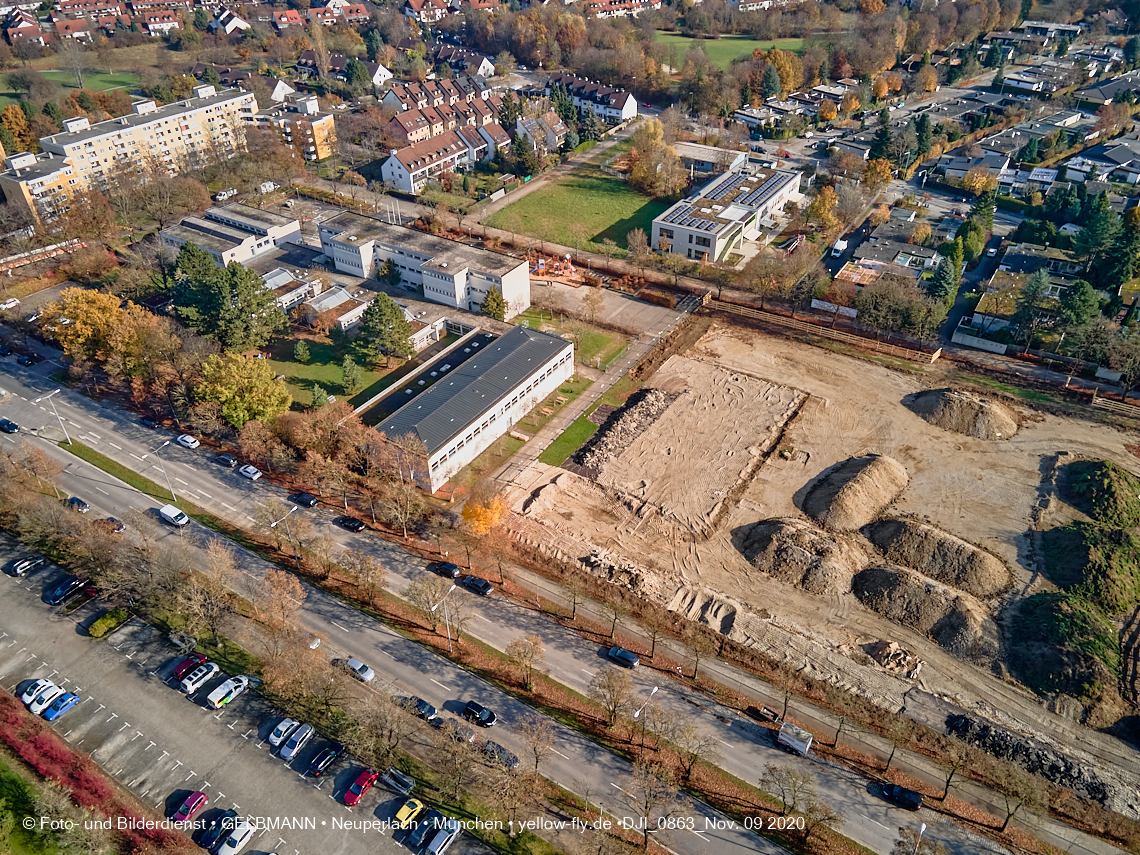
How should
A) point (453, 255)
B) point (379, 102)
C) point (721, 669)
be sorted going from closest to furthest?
1. point (721, 669)
2. point (453, 255)
3. point (379, 102)

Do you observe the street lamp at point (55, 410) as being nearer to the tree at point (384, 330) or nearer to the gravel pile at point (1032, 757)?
the tree at point (384, 330)

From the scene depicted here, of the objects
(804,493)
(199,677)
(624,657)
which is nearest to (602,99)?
(804,493)

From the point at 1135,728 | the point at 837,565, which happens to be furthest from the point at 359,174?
the point at 1135,728

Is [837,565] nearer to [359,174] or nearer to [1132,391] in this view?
[1132,391]

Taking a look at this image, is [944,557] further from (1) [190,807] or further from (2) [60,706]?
(2) [60,706]

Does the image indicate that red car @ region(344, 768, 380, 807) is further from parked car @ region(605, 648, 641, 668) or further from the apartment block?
the apartment block

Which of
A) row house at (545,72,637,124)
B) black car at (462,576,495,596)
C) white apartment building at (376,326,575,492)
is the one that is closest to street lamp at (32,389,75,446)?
white apartment building at (376,326,575,492)
